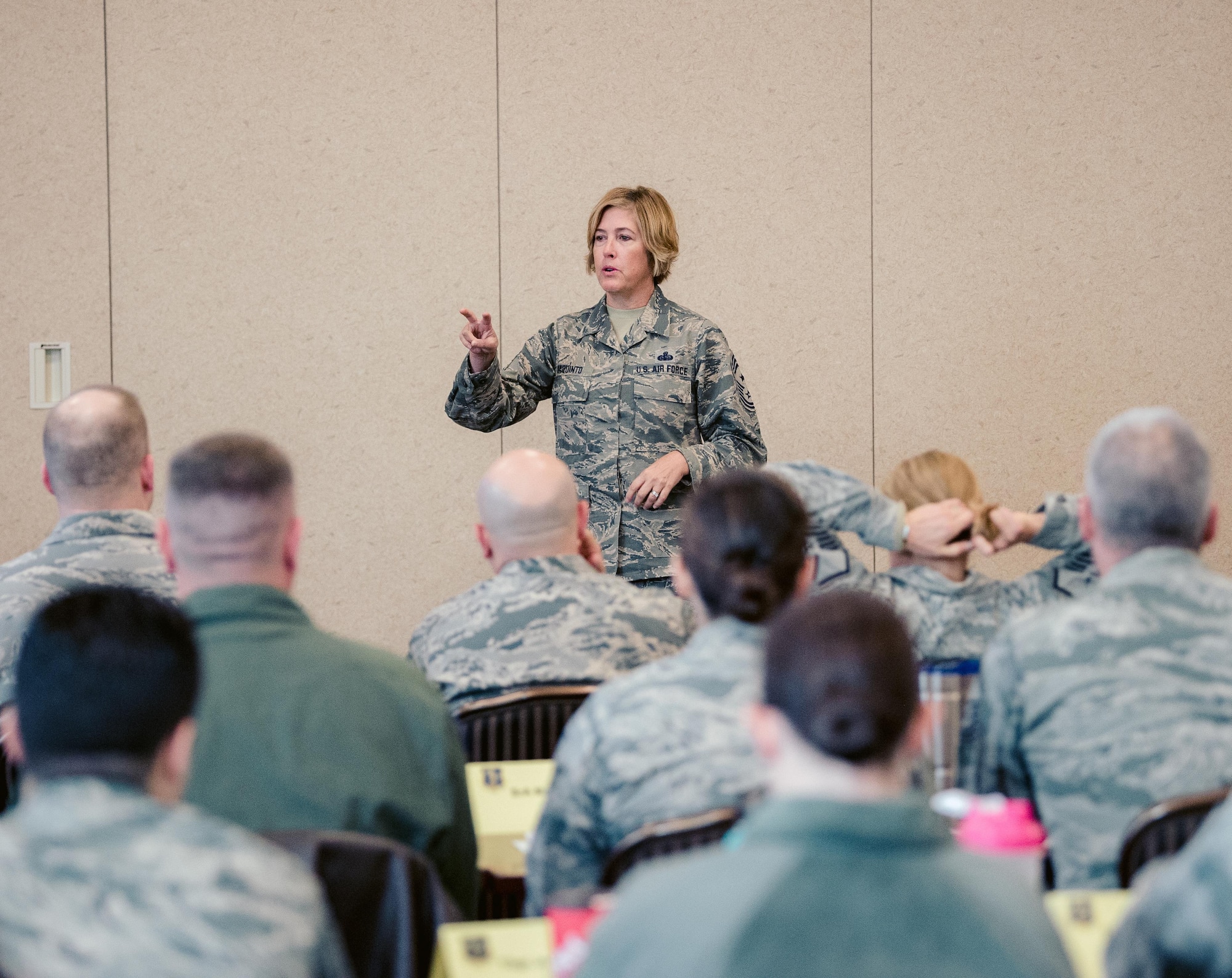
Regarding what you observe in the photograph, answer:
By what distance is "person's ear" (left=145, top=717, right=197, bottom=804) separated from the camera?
116 cm

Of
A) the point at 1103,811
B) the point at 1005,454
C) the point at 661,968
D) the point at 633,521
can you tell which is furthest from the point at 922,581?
the point at 1005,454

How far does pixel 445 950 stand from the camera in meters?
1.31

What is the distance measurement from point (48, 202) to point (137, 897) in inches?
188

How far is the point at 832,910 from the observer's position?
913mm

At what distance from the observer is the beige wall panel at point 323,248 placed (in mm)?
5176

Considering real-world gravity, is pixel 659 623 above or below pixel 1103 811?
above

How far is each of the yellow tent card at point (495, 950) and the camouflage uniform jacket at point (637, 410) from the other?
2.63 meters

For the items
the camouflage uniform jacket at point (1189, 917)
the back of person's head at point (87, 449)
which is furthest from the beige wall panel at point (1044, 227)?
the camouflage uniform jacket at point (1189, 917)

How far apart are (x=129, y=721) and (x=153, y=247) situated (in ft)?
14.6

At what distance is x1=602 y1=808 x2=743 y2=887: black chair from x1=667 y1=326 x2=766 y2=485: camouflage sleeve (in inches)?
98.5

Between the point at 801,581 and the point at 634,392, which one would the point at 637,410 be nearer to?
the point at 634,392

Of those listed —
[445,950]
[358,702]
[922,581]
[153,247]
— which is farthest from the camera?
[153,247]

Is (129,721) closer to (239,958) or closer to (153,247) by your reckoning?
(239,958)

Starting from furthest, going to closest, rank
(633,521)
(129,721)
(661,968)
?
(633,521)
(129,721)
(661,968)
